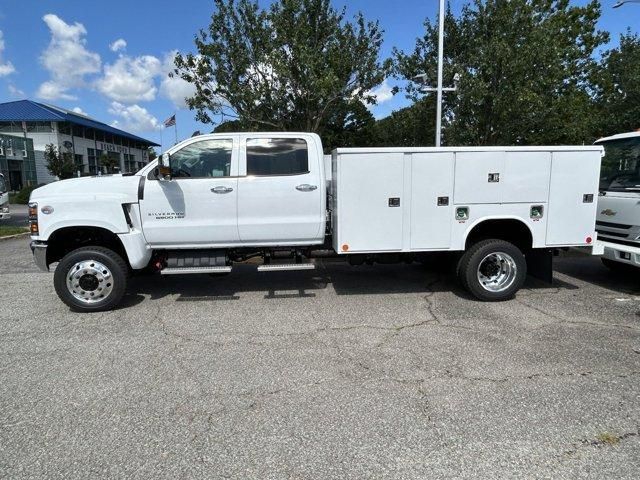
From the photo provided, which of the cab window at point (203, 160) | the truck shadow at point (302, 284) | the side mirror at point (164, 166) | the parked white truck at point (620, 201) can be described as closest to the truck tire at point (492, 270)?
the truck shadow at point (302, 284)

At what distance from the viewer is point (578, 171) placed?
19.1ft

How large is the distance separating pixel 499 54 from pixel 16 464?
42.1 feet

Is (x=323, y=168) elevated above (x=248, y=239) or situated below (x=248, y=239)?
above

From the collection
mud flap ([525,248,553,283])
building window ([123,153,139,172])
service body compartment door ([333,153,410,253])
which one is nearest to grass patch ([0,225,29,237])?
service body compartment door ([333,153,410,253])

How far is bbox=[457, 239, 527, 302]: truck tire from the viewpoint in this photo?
6047mm

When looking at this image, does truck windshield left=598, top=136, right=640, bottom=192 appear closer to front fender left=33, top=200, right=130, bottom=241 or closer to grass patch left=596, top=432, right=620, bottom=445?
grass patch left=596, top=432, right=620, bottom=445

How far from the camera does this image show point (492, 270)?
624 cm

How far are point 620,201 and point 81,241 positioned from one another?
25.6 ft

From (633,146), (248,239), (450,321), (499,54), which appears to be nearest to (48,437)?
(248,239)

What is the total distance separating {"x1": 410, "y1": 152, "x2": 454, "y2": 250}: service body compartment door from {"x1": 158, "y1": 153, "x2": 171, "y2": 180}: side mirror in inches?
122

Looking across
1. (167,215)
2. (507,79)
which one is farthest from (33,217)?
(507,79)

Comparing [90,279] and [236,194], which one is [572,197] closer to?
[236,194]

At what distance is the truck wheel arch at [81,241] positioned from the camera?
6027 millimetres

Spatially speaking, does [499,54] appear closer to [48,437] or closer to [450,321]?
[450,321]
